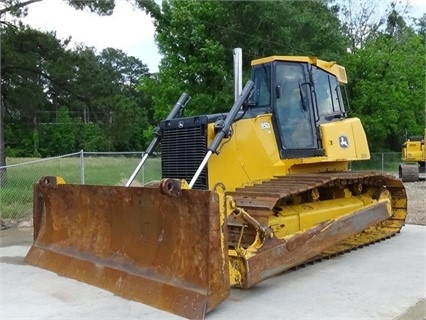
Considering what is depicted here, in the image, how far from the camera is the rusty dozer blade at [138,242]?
4094 millimetres

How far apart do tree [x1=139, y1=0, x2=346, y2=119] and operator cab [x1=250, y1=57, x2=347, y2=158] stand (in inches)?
485

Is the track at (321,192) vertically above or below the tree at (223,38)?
below

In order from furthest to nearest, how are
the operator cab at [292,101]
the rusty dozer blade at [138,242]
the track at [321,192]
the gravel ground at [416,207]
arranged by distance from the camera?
the gravel ground at [416,207], the operator cab at [292,101], the track at [321,192], the rusty dozer blade at [138,242]

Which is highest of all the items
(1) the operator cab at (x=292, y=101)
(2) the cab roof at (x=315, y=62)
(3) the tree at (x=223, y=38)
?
(3) the tree at (x=223, y=38)

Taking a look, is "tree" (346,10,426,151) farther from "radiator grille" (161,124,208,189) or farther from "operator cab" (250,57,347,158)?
"radiator grille" (161,124,208,189)

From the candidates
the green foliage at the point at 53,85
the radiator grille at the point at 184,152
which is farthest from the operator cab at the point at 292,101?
the green foliage at the point at 53,85

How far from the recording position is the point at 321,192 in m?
6.71

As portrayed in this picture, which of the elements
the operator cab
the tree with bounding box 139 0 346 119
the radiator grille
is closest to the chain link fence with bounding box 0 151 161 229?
the radiator grille

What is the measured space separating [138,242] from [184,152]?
1430 mm

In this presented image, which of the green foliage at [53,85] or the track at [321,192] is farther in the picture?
the green foliage at [53,85]

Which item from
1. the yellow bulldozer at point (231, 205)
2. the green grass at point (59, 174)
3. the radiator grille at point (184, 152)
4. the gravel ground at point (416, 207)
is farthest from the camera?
the green grass at point (59, 174)

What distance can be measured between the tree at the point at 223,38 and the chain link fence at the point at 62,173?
7.03m

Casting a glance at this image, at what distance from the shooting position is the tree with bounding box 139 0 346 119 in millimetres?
19391

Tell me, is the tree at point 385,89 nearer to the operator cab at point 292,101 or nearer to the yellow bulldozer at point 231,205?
Answer: the yellow bulldozer at point 231,205
